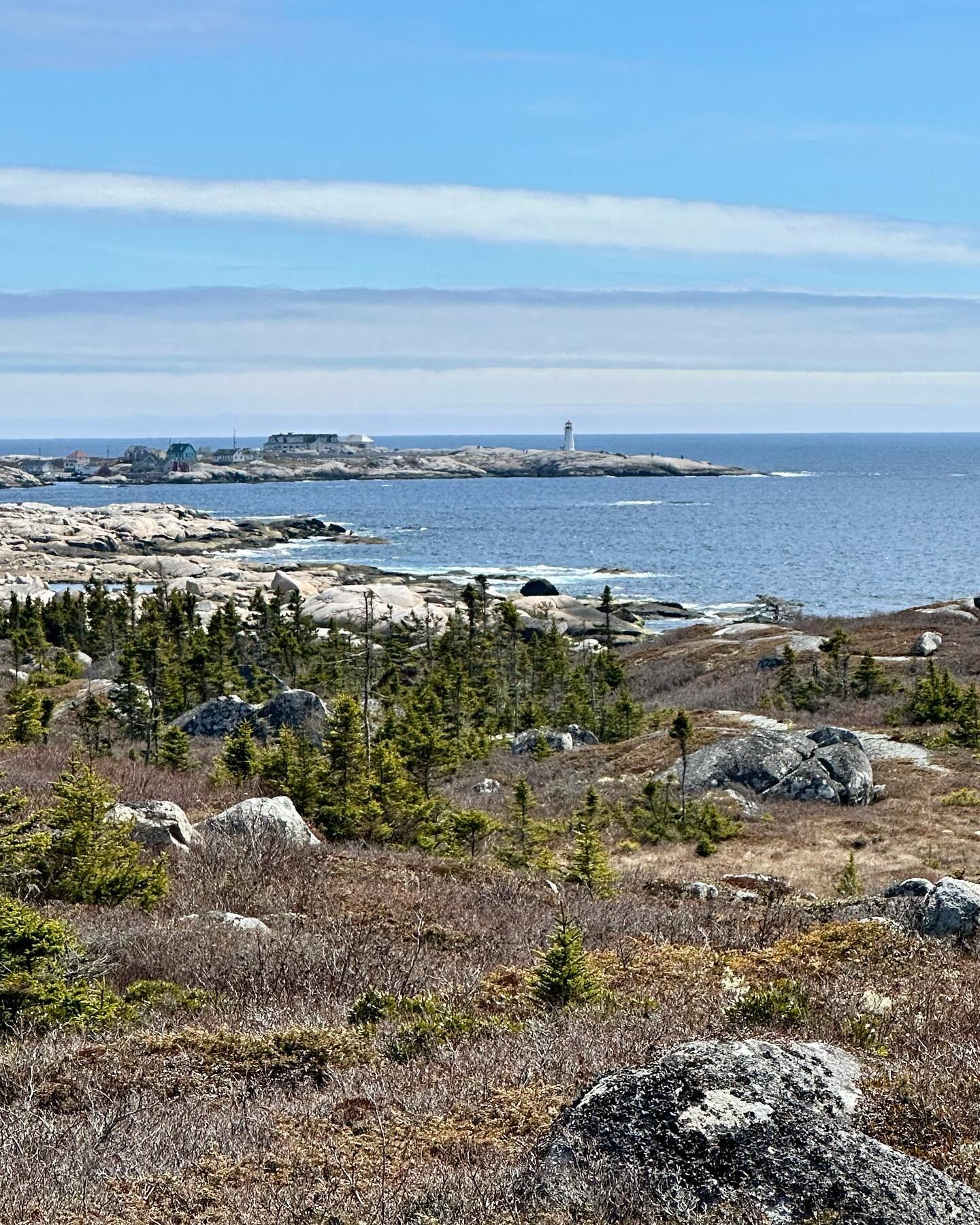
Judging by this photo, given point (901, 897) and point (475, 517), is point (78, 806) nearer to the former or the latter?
point (901, 897)

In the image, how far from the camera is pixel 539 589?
8838 centimetres

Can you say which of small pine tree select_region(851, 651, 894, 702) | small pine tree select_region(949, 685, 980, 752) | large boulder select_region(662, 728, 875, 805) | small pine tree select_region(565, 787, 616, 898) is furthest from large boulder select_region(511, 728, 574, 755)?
small pine tree select_region(565, 787, 616, 898)

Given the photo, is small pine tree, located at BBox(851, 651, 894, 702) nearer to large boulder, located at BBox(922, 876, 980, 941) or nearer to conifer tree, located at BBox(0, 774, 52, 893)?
large boulder, located at BBox(922, 876, 980, 941)

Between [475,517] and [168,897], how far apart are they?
164m

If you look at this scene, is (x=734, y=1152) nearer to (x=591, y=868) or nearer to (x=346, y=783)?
(x=591, y=868)

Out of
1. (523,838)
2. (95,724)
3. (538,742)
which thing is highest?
(523,838)

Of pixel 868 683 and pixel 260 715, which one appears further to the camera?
pixel 868 683

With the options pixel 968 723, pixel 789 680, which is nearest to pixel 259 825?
pixel 968 723

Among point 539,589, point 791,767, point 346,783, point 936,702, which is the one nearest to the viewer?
point 346,783

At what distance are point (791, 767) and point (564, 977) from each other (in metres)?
22.7

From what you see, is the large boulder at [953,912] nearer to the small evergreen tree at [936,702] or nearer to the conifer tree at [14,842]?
the conifer tree at [14,842]

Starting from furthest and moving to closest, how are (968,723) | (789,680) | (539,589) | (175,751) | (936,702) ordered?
(539,589), (789,680), (936,702), (968,723), (175,751)

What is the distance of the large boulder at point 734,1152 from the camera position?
4.50 meters

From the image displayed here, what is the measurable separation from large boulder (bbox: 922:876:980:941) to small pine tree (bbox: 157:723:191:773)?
62.1ft
